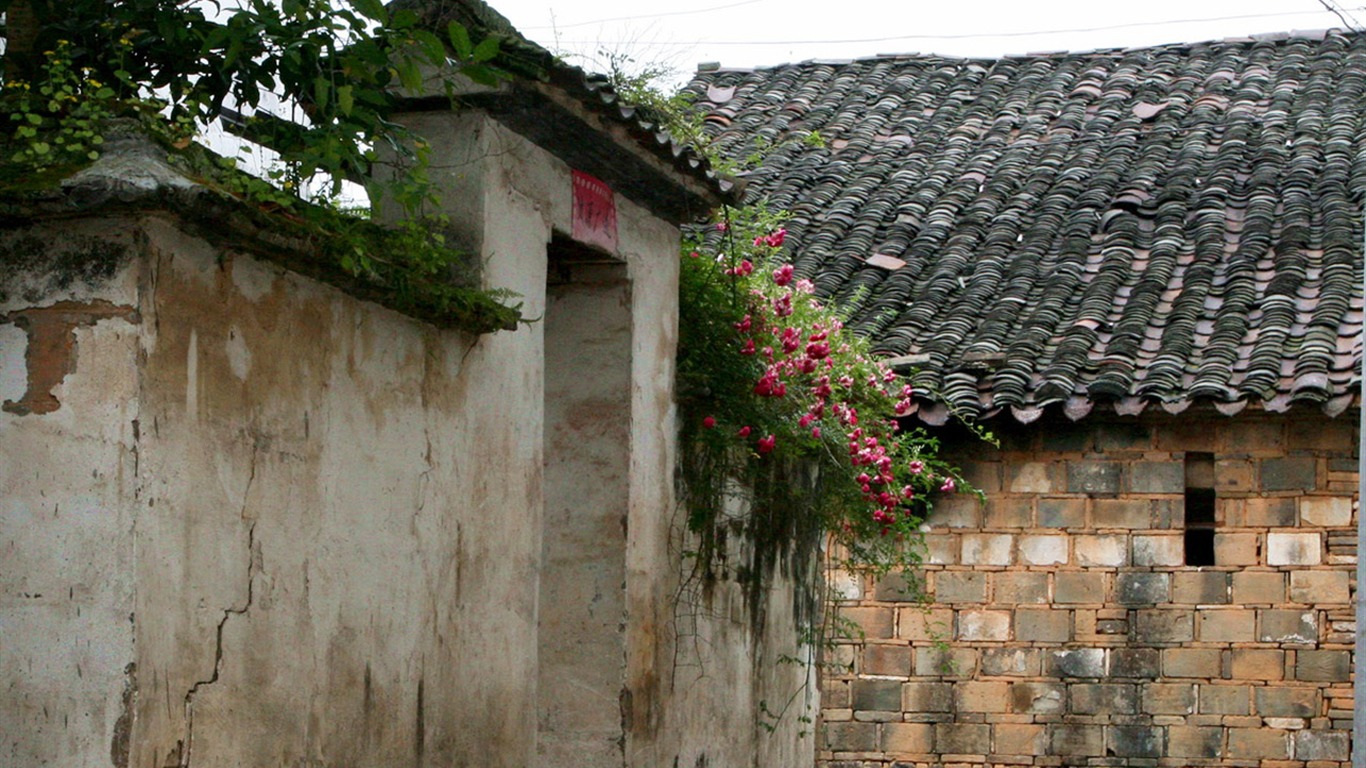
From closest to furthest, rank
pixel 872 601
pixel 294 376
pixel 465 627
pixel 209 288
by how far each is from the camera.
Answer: pixel 209 288 → pixel 294 376 → pixel 465 627 → pixel 872 601

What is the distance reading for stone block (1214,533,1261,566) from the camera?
12.1 meters

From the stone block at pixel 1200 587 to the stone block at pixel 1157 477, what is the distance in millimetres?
557

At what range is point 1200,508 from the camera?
40.4 feet

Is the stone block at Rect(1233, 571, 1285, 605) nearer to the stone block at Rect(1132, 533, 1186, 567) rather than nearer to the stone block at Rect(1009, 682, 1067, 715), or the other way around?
the stone block at Rect(1132, 533, 1186, 567)

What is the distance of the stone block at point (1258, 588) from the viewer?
1208 centimetres

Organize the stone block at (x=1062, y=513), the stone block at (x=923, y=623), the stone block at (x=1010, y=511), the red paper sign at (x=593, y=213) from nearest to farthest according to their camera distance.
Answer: the red paper sign at (x=593, y=213) < the stone block at (x=1062, y=513) < the stone block at (x=1010, y=511) < the stone block at (x=923, y=623)

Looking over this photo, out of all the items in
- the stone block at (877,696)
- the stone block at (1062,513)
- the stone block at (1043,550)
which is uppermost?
the stone block at (1062,513)

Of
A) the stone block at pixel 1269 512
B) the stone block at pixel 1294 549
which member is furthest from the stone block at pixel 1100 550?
the stone block at pixel 1294 549

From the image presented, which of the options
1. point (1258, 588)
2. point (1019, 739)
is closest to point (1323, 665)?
point (1258, 588)

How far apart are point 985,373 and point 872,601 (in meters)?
1.76

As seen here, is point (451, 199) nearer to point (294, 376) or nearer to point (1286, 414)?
point (294, 376)

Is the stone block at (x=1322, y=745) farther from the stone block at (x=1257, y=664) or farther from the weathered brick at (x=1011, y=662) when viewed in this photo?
the weathered brick at (x=1011, y=662)

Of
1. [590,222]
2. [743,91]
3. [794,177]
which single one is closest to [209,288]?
[590,222]

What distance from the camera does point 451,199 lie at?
632 centimetres
